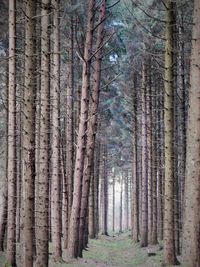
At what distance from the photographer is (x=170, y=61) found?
11211mm

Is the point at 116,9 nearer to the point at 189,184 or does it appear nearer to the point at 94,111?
the point at 94,111

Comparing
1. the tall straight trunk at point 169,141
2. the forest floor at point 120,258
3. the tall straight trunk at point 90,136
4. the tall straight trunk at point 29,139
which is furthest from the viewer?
the tall straight trunk at point 90,136

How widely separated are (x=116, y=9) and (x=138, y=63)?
562 centimetres

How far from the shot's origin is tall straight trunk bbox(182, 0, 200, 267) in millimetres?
9336

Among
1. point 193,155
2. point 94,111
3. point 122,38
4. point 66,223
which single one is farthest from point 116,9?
point 193,155

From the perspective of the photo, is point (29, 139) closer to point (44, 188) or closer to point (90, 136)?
point (44, 188)

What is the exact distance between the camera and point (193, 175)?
9.46 meters

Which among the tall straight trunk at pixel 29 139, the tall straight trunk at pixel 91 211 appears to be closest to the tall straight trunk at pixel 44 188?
the tall straight trunk at pixel 29 139

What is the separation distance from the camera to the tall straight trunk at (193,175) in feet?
30.6

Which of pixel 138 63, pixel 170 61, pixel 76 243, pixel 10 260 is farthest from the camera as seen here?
pixel 138 63

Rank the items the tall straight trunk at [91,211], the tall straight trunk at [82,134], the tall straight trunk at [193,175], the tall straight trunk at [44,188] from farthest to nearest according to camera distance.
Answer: the tall straight trunk at [91,211] → the tall straight trunk at [82,134] → the tall straight trunk at [44,188] → the tall straight trunk at [193,175]

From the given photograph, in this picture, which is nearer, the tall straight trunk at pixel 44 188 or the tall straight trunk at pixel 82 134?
the tall straight trunk at pixel 44 188

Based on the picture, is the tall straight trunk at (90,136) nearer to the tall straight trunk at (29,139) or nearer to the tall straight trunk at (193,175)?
the tall straight trunk at (193,175)

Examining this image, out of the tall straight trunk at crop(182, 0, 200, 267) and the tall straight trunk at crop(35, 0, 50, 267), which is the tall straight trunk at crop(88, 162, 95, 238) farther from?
the tall straight trunk at crop(182, 0, 200, 267)
